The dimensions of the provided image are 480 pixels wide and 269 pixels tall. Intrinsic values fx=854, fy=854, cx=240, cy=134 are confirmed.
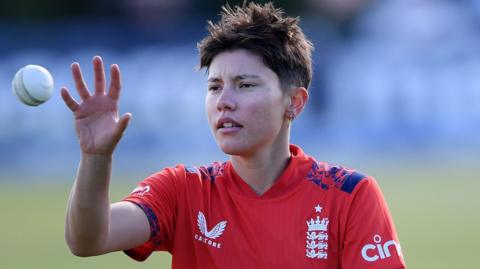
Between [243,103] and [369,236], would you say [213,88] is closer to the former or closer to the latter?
[243,103]

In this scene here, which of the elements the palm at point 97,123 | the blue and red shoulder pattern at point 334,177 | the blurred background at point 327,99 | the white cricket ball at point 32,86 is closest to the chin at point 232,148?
Answer: the blue and red shoulder pattern at point 334,177

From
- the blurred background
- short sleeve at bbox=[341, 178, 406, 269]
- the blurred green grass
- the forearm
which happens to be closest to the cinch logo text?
short sleeve at bbox=[341, 178, 406, 269]

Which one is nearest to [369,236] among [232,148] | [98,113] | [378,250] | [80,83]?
[378,250]

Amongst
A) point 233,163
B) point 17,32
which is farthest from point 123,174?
point 233,163

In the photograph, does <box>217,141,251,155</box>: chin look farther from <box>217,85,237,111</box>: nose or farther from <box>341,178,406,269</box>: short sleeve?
<box>341,178,406,269</box>: short sleeve

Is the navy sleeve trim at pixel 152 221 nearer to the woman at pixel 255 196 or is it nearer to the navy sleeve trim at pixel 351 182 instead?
the woman at pixel 255 196

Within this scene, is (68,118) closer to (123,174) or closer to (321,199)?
(123,174)

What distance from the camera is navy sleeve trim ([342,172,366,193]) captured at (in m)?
4.58

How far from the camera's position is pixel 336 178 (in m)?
4.66

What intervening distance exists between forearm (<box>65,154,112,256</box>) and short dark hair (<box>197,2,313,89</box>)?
46.4 inches

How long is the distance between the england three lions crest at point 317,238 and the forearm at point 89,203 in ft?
3.59

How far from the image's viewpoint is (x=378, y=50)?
1698 cm

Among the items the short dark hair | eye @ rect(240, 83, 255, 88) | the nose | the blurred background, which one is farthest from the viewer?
the blurred background

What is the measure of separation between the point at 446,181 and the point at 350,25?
4.60m
